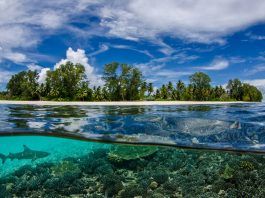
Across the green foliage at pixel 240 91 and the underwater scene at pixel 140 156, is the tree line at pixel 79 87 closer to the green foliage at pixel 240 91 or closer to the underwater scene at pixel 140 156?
the green foliage at pixel 240 91

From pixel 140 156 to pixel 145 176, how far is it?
81.8 inches

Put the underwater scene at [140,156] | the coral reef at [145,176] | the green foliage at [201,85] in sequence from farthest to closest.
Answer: the green foliage at [201,85]
the underwater scene at [140,156]
the coral reef at [145,176]

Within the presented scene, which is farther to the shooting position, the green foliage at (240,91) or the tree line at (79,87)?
the green foliage at (240,91)

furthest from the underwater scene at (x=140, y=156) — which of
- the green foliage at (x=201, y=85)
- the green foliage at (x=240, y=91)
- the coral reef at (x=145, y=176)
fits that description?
the green foliage at (x=240, y=91)

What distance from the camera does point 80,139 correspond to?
47.5 ft

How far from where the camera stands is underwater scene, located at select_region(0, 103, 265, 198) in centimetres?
1163

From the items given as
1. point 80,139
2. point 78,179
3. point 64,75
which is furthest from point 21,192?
point 64,75

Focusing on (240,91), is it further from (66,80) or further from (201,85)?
(66,80)

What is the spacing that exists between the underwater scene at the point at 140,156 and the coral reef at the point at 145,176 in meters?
0.03

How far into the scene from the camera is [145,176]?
12.3 meters

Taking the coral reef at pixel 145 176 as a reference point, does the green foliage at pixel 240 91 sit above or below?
above

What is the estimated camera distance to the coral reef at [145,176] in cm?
1133

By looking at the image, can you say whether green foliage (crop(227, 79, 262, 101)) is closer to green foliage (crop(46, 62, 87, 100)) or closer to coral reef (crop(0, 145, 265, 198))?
green foliage (crop(46, 62, 87, 100))

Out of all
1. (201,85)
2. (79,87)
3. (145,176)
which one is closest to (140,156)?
(145,176)
